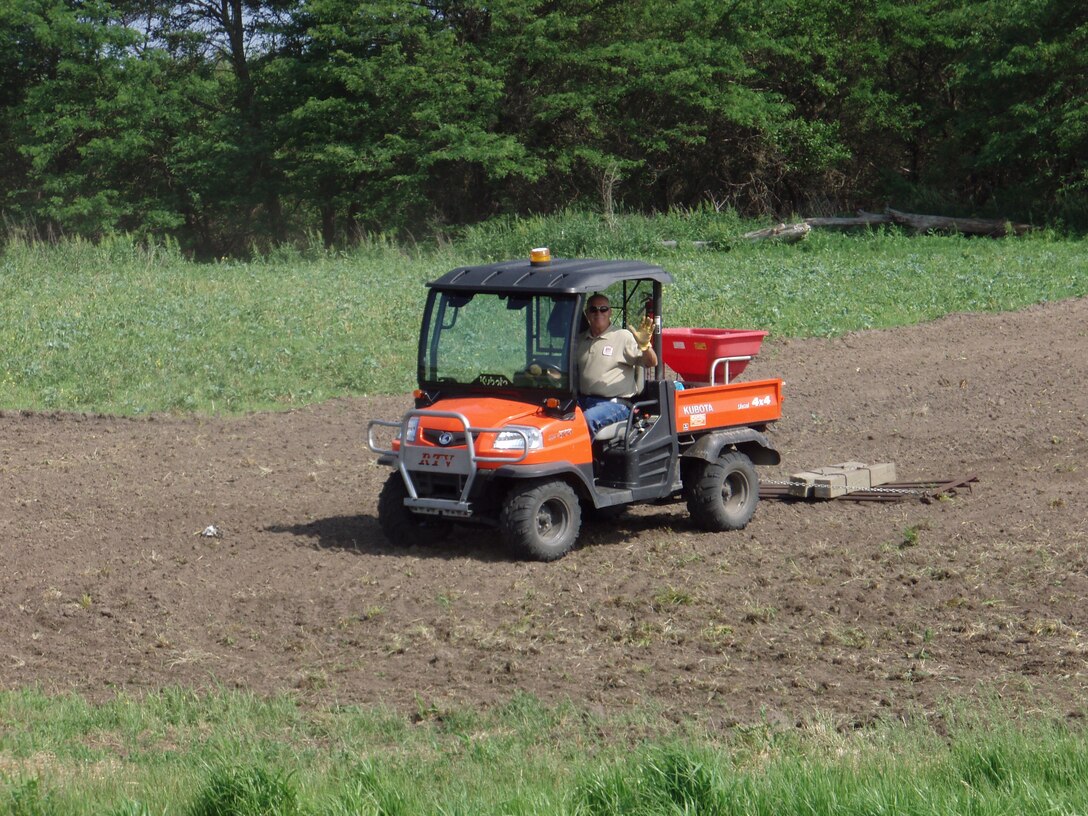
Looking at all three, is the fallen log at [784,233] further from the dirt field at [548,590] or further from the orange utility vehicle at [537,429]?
the orange utility vehicle at [537,429]

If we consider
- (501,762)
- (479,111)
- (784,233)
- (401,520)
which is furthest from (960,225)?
(501,762)

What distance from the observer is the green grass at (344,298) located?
14875 millimetres

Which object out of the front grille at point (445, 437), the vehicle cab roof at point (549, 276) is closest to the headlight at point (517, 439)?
the front grille at point (445, 437)

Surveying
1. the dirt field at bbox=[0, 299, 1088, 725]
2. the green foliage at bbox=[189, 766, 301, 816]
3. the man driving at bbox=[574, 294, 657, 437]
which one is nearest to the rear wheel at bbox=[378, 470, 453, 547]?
the dirt field at bbox=[0, 299, 1088, 725]

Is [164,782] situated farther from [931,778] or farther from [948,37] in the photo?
[948,37]

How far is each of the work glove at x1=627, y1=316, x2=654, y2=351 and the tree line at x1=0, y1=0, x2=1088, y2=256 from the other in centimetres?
2702

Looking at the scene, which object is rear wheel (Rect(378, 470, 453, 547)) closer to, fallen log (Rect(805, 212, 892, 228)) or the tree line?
fallen log (Rect(805, 212, 892, 228))

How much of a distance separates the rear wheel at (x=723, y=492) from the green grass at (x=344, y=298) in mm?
5958

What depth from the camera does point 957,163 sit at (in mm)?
36094

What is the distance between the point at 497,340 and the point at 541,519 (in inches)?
48.4

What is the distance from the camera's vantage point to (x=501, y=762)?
5.21m

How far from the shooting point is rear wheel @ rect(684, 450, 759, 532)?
9234 mm

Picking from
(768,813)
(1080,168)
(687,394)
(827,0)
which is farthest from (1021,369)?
(827,0)

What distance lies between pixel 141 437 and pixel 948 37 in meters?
30.3
